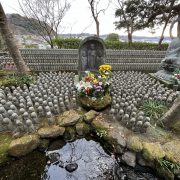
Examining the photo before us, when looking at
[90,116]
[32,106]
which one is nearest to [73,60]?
[32,106]

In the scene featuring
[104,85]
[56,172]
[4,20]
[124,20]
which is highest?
[124,20]

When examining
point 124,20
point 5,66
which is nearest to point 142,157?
point 5,66

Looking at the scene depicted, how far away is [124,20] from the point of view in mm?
18391

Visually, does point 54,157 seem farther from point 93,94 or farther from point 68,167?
point 93,94

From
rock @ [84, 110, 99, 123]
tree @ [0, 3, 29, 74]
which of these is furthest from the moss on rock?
tree @ [0, 3, 29, 74]

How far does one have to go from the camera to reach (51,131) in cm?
351

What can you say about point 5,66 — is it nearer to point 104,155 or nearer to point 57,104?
point 57,104

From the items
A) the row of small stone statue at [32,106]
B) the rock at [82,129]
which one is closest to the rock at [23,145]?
the row of small stone statue at [32,106]

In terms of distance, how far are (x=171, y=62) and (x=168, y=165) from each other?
4917 millimetres

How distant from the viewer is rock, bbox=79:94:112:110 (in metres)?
4.39

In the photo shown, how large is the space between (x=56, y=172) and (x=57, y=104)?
1801 mm

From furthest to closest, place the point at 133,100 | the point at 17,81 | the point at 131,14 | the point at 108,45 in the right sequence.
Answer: the point at 131,14 < the point at 108,45 < the point at 17,81 < the point at 133,100

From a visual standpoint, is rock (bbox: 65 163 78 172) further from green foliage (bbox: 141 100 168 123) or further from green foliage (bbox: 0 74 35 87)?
green foliage (bbox: 0 74 35 87)

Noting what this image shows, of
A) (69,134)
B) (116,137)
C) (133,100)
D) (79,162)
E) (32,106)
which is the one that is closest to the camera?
(79,162)
